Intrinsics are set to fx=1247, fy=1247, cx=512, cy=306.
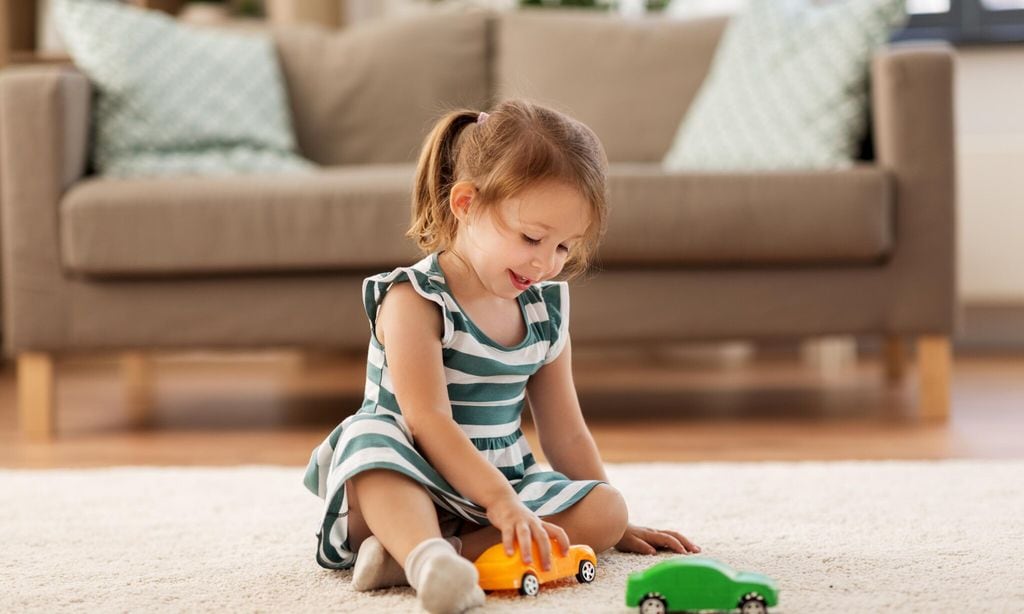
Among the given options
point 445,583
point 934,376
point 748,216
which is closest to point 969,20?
point 934,376

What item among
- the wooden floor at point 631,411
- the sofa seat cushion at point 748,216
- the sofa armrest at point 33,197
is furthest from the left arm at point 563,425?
the sofa armrest at point 33,197

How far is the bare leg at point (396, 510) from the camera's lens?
1087 millimetres

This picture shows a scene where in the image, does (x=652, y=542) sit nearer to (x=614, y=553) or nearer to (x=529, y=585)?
(x=614, y=553)

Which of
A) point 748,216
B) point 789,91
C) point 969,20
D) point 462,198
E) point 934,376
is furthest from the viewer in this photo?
point 969,20

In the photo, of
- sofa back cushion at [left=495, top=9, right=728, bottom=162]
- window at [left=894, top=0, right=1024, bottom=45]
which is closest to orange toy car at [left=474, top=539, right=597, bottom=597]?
sofa back cushion at [left=495, top=9, right=728, bottom=162]

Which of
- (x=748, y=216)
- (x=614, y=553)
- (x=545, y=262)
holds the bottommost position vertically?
(x=614, y=553)

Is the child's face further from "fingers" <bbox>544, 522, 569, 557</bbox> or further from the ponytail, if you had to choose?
"fingers" <bbox>544, 522, 569, 557</bbox>

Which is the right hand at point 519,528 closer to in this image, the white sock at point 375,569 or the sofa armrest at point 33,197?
the white sock at point 375,569

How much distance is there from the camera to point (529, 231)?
1.15 metres

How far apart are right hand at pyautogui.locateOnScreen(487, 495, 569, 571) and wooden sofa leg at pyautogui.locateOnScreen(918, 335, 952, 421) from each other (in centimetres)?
143

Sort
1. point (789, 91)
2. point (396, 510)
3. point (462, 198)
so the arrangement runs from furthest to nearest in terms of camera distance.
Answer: point (789, 91)
point (462, 198)
point (396, 510)

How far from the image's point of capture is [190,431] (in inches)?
94.4

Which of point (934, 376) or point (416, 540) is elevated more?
point (416, 540)

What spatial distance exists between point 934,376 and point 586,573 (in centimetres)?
139
